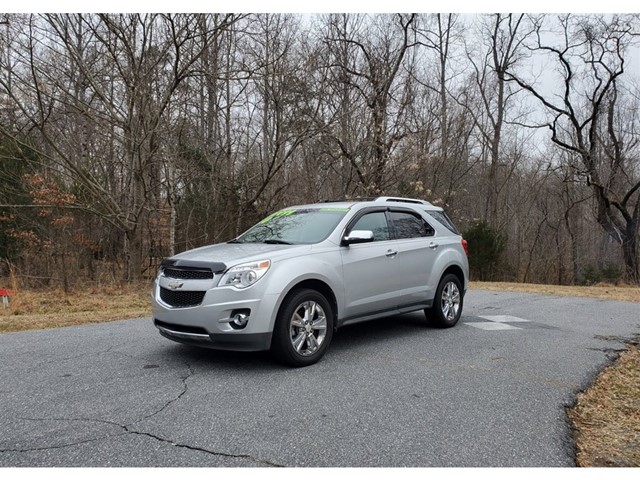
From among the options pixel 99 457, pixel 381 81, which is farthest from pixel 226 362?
pixel 381 81

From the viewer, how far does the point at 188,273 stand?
5.12m

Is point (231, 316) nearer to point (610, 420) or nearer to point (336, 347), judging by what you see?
point (336, 347)

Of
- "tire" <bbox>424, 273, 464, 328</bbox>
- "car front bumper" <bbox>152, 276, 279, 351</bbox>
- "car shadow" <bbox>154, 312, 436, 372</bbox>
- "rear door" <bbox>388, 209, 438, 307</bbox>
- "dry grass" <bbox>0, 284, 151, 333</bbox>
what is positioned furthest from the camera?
"dry grass" <bbox>0, 284, 151, 333</bbox>

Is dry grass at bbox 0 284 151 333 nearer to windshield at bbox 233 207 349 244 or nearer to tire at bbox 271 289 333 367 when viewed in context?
windshield at bbox 233 207 349 244

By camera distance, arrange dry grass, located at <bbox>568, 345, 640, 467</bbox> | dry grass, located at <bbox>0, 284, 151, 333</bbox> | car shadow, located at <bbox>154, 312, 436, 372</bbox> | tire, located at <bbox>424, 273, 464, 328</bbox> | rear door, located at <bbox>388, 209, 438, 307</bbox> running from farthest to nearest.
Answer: dry grass, located at <bbox>0, 284, 151, 333</bbox>, tire, located at <bbox>424, 273, 464, 328</bbox>, rear door, located at <bbox>388, 209, 438, 307</bbox>, car shadow, located at <bbox>154, 312, 436, 372</bbox>, dry grass, located at <bbox>568, 345, 640, 467</bbox>

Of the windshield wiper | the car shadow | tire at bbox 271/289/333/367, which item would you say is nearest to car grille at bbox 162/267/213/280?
tire at bbox 271/289/333/367

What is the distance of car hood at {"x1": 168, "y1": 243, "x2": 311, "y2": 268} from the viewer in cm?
504

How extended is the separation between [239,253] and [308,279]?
30.4 inches

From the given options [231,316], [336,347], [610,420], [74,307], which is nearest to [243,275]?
[231,316]

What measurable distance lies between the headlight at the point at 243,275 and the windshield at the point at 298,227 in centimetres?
88

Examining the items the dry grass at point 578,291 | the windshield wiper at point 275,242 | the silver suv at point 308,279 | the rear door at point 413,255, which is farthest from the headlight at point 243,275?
the dry grass at point 578,291

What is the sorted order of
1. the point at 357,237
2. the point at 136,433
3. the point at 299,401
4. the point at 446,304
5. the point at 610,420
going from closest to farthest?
1. the point at 136,433
2. the point at 610,420
3. the point at 299,401
4. the point at 357,237
5. the point at 446,304

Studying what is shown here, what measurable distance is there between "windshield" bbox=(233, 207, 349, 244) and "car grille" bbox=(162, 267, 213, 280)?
3.62 feet

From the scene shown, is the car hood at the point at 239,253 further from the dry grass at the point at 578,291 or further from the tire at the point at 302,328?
the dry grass at the point at 578,291
